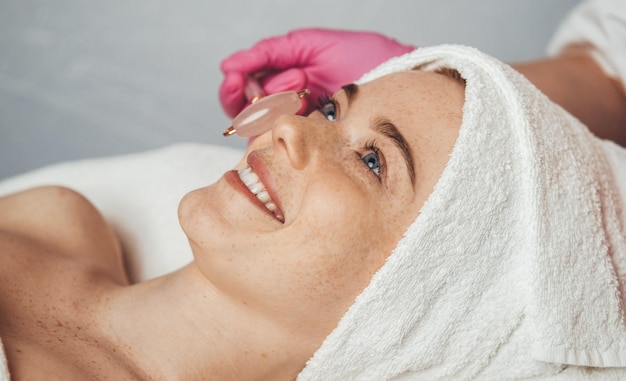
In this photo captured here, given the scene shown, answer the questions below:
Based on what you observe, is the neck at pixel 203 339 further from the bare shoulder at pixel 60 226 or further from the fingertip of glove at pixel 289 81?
the fingertip of glove at pixel 289 81

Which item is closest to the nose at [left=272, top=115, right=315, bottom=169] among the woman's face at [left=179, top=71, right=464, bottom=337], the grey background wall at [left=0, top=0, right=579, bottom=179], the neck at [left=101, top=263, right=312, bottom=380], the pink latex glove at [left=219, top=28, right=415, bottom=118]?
the woman's face at [left=179, top=71, right=464, bottom=337]

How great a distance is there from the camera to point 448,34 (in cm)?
211

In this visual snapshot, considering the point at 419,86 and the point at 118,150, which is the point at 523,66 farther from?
the point at 118,150

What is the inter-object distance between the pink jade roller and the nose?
0.12m

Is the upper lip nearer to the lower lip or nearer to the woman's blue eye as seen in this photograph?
the lower lip

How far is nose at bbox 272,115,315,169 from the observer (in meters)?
1.06

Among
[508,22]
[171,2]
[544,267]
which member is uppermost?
[171,2]

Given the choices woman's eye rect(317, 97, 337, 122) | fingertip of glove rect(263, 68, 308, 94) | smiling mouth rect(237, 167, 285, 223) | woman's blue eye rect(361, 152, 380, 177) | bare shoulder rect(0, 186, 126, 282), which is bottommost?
bare shoulder rect(0, 186, 126, 282)

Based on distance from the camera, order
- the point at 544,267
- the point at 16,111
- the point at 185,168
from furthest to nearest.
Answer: the point at 16,111, the point at 185,168, the point at 544,267

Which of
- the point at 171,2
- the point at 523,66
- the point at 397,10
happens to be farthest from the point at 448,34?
the point at 171,2

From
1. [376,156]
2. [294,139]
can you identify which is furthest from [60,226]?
[376,156]

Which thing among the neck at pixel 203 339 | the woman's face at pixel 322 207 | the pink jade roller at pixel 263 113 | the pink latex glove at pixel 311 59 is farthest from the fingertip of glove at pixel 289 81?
the neck at pixel 203 339

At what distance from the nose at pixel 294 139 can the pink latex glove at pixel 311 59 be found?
44cm

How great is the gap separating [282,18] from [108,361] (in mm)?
1250
